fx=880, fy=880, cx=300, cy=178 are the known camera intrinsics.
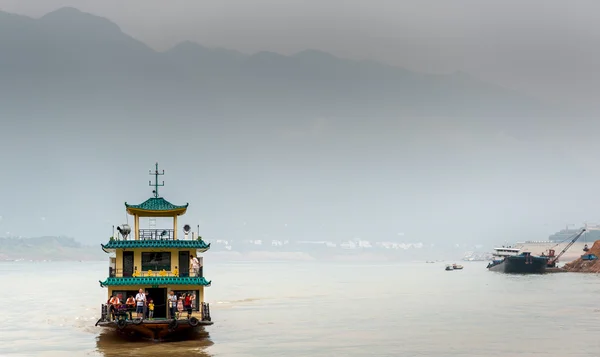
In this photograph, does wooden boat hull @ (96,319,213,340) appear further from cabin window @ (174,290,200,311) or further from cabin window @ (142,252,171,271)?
cabin window @ (142,252,171,271)

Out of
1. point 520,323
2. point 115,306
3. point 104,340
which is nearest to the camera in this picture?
point 115,306

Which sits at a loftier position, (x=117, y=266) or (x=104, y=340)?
(x=117, y=266)

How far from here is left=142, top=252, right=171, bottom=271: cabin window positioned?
177 ft

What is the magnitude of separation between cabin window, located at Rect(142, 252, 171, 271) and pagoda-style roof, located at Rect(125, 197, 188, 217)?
98.2 inches

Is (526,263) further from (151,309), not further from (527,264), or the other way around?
(151,309)

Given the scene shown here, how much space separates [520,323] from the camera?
70.6m

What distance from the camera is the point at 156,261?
5412 cm

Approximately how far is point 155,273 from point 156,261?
0.76 m

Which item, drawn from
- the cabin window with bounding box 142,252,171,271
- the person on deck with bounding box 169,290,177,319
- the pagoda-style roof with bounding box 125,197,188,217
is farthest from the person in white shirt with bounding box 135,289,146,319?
the pagoda-style roof with bounding box 125,197,188,217

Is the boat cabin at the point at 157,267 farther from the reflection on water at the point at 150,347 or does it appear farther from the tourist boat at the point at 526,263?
the tourist boat at the point at 526,263

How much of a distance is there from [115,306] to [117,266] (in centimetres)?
264

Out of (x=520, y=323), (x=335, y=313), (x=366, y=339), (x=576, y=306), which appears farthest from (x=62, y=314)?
(x=576, y=306)

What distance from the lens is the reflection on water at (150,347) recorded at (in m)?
49.5

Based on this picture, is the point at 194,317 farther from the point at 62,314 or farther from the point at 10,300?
the point at 10,300
